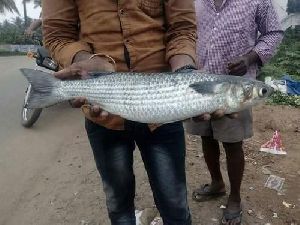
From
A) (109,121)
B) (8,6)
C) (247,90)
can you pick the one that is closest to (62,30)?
(109,121)

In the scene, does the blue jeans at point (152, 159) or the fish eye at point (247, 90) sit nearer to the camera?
the fish eye at point (247, 90)

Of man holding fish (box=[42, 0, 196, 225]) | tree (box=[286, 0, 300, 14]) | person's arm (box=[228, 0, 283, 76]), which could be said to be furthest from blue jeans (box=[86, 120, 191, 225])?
tree (box=[286, 0, 300, 14])

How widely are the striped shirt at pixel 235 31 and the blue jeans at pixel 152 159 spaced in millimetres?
1067

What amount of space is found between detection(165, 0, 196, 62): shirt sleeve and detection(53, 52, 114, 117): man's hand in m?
0.37

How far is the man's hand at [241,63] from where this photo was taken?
3.36m

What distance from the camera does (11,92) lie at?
9.53 metres

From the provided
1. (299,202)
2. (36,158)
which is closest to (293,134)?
(299,202)

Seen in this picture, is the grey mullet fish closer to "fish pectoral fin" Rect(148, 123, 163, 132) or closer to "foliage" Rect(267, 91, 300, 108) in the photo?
"fish pectoral fin" Rect(148, 123, 163, 132)

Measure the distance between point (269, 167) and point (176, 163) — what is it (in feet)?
8.40

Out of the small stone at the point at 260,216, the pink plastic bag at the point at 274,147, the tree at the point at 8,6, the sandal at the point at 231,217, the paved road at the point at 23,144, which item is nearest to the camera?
the sandal at the point at 231,217

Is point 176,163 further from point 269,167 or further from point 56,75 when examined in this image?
point 269,167

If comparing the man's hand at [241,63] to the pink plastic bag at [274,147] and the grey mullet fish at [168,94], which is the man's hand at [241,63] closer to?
the grey mullet fish at [168,94]

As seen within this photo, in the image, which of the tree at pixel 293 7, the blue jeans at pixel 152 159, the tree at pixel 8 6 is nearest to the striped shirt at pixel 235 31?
the blue jeans at pixel 152 159

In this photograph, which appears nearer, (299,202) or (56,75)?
(56,75)
